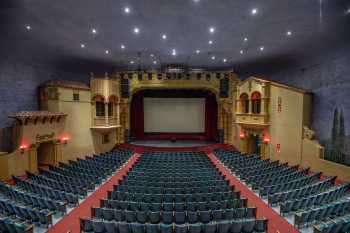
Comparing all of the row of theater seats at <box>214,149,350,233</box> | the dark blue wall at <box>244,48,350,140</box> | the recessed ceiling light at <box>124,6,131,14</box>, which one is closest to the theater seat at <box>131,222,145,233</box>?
the row of theater seats at <box>214,149,350,233</box>

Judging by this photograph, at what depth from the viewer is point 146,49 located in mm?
15227

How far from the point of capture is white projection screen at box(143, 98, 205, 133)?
2495cm

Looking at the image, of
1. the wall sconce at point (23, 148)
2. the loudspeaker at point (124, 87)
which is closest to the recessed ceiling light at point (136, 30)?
the loudspeaker at point (124, 87)

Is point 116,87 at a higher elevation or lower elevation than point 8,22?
lower

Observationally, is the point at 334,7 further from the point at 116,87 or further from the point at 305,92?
the point at 116,87

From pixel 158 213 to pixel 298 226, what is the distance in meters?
4.60

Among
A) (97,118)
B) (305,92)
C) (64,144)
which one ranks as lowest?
(64,144)

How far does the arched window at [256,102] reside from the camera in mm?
17697

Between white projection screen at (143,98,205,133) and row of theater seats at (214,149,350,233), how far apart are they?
10823 mm

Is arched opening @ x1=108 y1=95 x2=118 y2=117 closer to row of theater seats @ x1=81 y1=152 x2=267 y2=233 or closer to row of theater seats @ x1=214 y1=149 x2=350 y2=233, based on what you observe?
row of theater seats @ x1=81 y1=152 x2=267 y2=233

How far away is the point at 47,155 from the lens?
1605cm

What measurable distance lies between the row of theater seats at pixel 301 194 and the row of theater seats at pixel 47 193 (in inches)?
318

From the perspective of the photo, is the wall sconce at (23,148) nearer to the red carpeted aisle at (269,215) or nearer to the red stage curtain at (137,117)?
the red stage curtain at (137,117)

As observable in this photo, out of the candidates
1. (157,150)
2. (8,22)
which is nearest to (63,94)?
(8,22)
